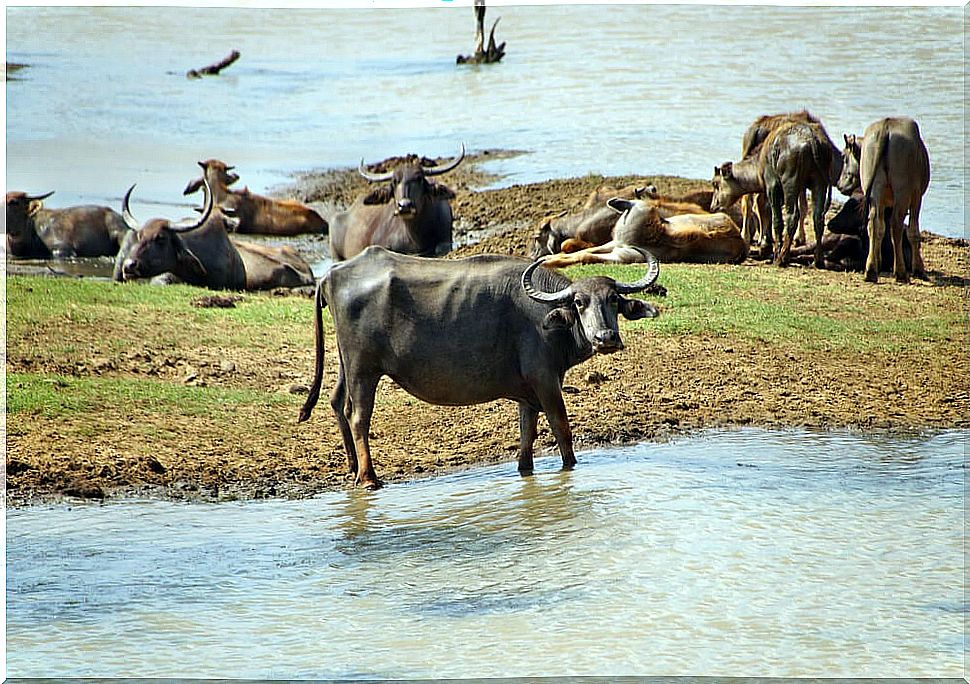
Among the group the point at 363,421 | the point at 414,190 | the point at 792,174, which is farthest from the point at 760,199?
the point at 363,421

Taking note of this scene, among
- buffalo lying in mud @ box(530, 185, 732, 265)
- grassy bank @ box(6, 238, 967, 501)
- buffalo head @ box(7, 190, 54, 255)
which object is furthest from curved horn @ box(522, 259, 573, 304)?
buffalo head @ box(7, 190, 54, 255)

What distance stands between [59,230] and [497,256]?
7766 millimetres

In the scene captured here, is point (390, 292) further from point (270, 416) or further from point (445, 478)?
point (270, 416)

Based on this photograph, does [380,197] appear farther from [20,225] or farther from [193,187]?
[20,225]

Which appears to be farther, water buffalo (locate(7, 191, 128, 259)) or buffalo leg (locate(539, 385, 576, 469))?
water buffalo (locate(7, 191, 128, 259))

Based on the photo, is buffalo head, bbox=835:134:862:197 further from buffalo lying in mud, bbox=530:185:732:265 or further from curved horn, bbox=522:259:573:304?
curved horn, bbox=522:259:573:304

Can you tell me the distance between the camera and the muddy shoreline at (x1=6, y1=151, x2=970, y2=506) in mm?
6785

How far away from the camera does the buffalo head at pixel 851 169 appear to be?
1173 cm

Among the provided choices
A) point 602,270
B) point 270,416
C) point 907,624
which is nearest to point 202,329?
point 270,416

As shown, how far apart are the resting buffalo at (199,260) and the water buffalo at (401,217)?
3.62 feet

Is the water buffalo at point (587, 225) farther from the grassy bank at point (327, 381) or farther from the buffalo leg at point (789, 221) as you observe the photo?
the grassy bank at point (327, 381)

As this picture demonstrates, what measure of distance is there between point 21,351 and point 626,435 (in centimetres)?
395

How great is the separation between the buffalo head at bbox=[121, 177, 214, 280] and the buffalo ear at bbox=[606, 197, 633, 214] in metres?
3.44

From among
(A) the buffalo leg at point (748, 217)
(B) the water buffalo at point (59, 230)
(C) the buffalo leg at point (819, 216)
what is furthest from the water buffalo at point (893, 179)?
(B) the water buffalo at point (59, 230)
